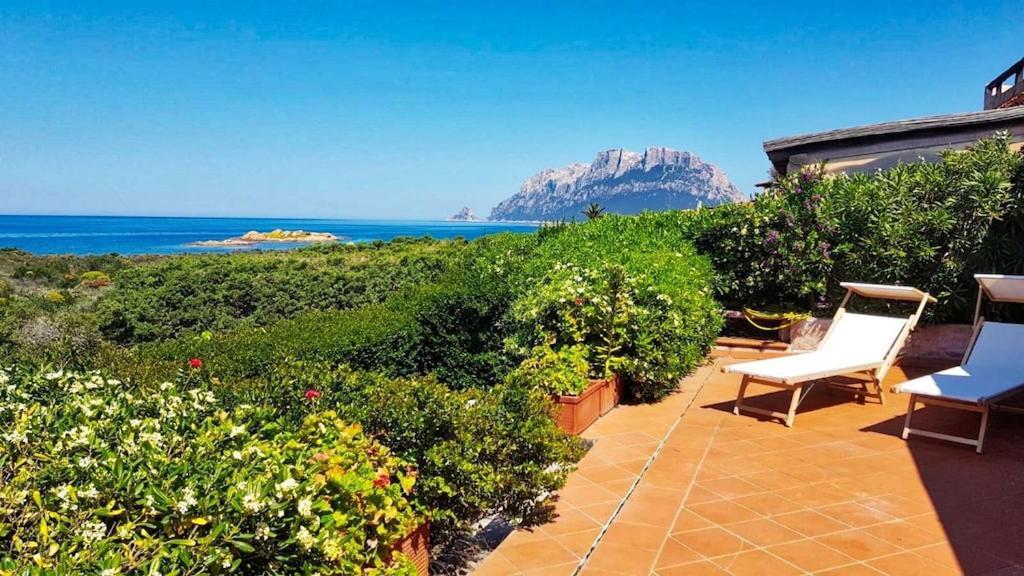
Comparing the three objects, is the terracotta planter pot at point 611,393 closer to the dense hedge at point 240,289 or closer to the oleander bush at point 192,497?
the oleander bush at point 192,497

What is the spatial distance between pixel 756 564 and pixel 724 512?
0.58 metres

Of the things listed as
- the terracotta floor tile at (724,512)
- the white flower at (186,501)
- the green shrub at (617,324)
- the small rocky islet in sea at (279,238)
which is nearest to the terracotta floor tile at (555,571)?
the terracotta floor tile at (724,512)

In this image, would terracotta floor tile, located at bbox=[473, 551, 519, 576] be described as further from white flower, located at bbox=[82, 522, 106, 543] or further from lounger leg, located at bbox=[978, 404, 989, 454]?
lounger leg, located at bbox=[978, 404, 989, 454]

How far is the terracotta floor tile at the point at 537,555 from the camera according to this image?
3.00 m

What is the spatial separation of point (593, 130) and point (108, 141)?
4146 cm

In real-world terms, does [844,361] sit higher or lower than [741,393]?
higher

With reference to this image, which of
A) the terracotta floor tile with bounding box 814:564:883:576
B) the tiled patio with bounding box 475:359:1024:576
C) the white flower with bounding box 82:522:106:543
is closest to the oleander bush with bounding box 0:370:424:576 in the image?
the white flower with bounding box 82:522:106:543

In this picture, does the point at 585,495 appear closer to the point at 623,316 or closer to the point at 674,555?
the point at 674,555

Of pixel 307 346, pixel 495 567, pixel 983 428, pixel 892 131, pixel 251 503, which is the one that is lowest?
pixel 495 567

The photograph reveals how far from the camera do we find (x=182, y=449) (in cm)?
242

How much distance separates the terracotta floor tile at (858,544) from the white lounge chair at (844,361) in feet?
6.64

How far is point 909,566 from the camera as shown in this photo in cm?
295

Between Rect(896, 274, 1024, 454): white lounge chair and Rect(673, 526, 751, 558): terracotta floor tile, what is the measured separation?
246cm

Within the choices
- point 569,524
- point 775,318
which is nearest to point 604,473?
point 569,524
